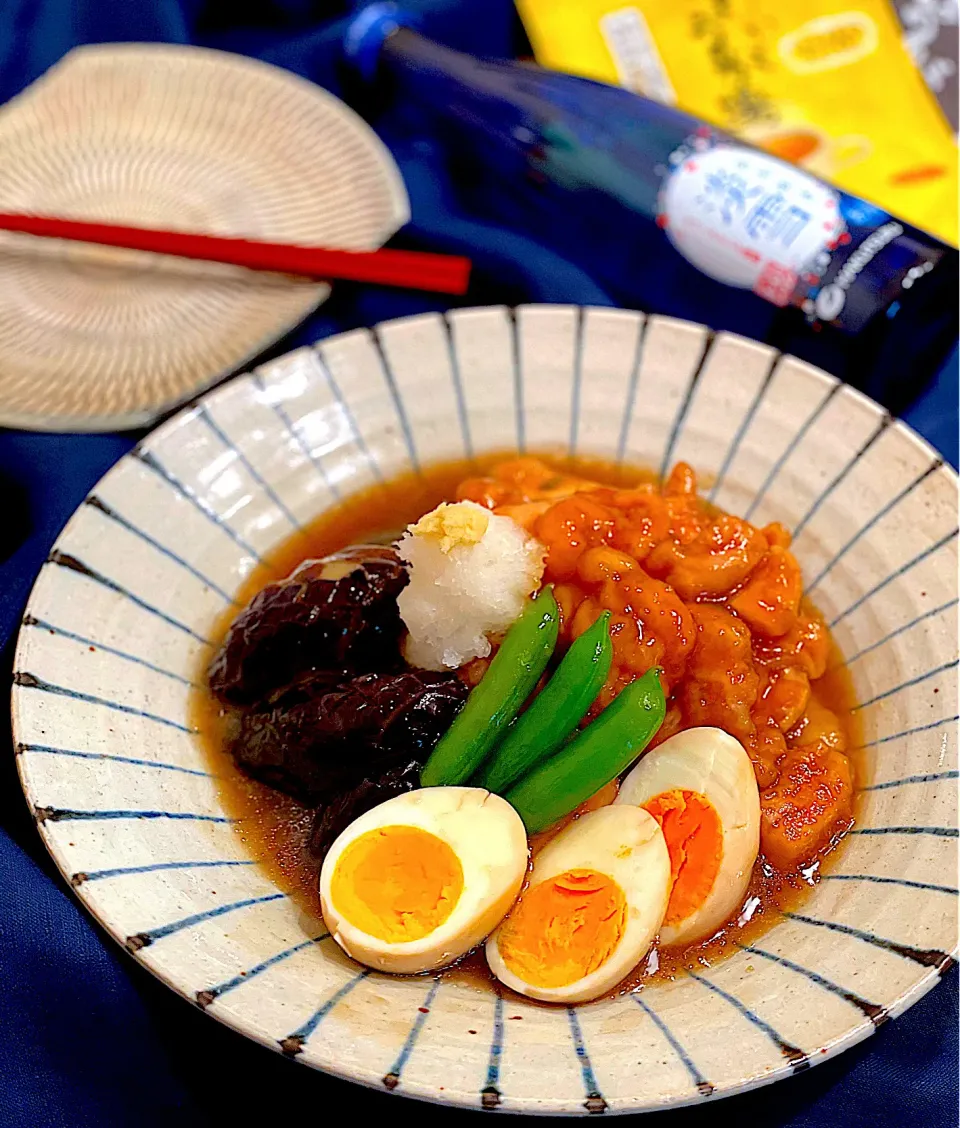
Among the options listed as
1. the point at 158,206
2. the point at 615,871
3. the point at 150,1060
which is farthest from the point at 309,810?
the point at 158,206

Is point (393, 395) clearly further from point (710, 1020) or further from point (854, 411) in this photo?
point (710, 1020)

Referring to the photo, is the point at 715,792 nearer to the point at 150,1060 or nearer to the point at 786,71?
the point at 150,1060

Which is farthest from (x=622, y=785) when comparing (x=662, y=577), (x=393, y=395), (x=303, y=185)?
(x=303, y=185)

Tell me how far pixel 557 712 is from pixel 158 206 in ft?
6.93

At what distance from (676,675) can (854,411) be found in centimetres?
78

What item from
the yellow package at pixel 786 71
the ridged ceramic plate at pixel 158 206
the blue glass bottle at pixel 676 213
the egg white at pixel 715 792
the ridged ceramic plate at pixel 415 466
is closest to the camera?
the ridged ceramic plate at pixel 415 466

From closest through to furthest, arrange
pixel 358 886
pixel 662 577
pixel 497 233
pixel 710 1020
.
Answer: pixel 710 1020 < pixel 358 886 < pixel 662 577 < pixel 497 233

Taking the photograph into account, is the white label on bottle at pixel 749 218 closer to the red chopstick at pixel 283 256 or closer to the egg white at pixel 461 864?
the red chopstick at pixel 283 256

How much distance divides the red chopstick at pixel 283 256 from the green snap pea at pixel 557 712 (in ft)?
4.55

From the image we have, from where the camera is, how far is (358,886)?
5.55ft

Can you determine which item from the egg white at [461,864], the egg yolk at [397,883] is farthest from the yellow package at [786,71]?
the egg yolk at [397,883]

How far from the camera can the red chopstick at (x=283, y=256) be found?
2846 millimetres

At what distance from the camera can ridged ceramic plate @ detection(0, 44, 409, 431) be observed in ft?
8.86

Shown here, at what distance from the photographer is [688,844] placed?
180 centimetres
